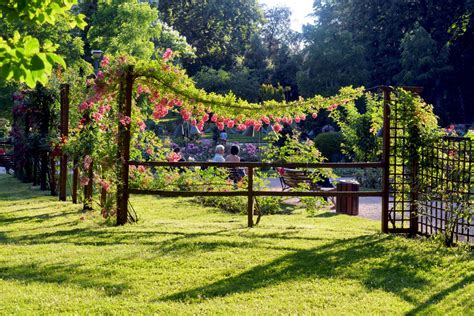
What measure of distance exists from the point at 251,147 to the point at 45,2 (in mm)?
21420

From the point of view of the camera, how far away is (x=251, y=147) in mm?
25500

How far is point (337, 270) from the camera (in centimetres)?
675

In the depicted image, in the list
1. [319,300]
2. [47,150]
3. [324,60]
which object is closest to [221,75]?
[324,60]

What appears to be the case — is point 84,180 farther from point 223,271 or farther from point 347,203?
point 347,203

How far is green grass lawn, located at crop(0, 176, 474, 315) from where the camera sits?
217 inches

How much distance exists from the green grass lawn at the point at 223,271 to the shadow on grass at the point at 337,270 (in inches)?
0.4

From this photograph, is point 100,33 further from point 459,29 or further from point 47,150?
point 459,29

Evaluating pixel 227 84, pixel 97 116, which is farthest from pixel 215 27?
pixel 97 116

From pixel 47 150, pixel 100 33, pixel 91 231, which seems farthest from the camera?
pixel 100 33

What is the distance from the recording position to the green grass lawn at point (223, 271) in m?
5.52

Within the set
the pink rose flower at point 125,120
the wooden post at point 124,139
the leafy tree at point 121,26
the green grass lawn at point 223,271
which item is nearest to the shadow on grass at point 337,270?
the green grass lawn at point 223,271

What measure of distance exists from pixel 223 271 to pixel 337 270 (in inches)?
46.8

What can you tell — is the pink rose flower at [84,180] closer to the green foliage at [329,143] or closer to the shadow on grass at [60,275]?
the shadow on grass at [60,275]

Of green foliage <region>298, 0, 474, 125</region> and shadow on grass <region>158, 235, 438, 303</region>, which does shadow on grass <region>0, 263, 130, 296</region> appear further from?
green foliage <region>298, 0, 474, 125</region>
